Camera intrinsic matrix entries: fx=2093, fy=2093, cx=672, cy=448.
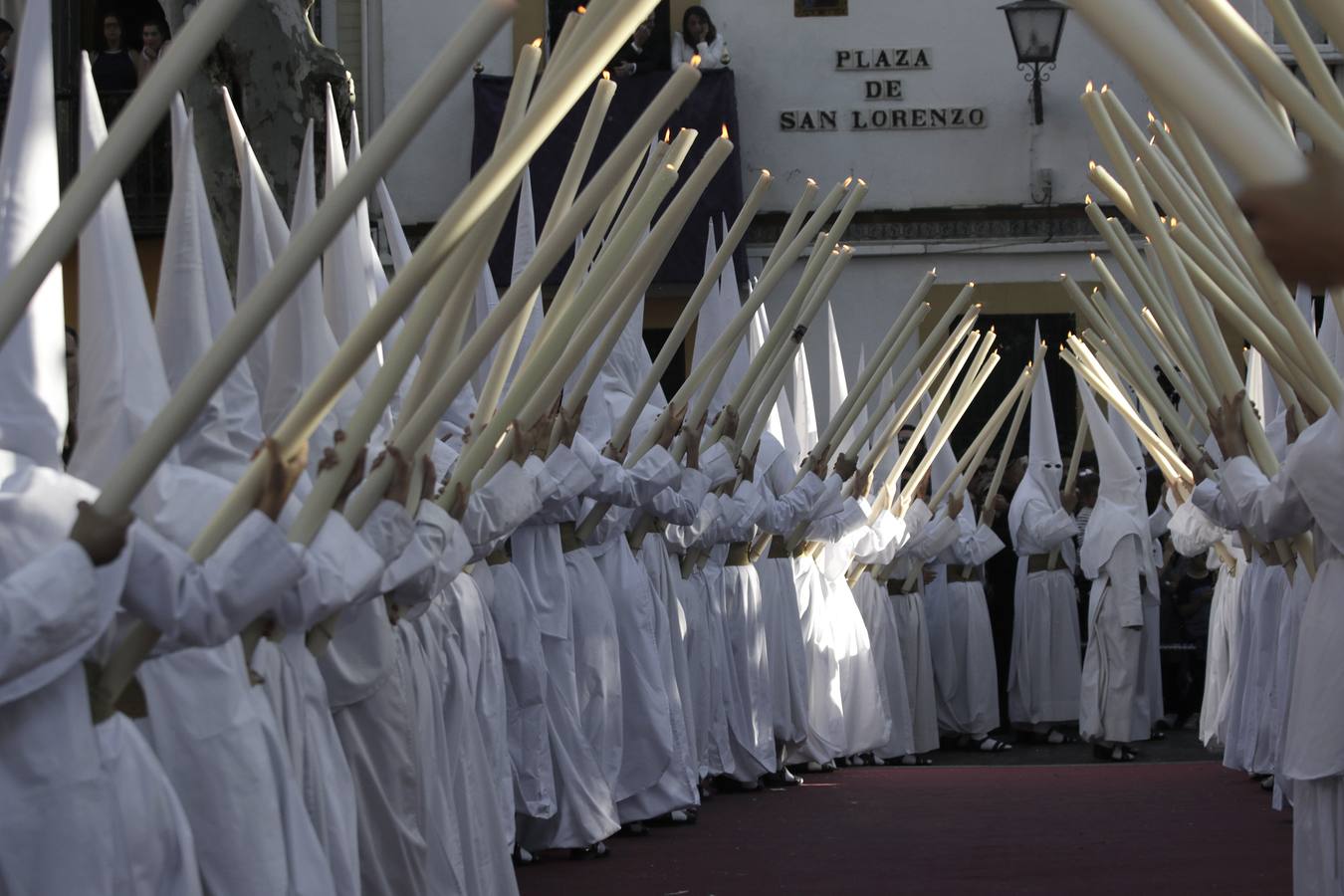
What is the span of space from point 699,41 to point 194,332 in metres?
13.3

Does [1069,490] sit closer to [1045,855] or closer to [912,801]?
[912,801]

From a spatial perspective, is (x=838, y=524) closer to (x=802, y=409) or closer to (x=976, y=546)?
(x=802, y=409)

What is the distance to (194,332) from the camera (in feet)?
16.6

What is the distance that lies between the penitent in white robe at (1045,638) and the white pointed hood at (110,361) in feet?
33.0

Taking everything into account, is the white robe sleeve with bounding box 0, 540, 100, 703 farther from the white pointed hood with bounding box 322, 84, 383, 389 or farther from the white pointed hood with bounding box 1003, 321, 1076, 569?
the white pointed hood with bounding box 1003, 321, 1076, 569

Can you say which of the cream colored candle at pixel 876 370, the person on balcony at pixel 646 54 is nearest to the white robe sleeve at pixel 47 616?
the cream colored candle at pixel 876 370

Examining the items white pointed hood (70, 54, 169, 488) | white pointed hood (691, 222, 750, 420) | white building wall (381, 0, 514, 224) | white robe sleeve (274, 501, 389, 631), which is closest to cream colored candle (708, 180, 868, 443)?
white pointed hood (691, 222, 750, 420)

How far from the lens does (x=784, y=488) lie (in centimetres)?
1147

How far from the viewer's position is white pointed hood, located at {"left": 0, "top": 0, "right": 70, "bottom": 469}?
4129 millimetres

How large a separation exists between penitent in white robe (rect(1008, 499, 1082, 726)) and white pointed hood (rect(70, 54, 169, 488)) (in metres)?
10.1

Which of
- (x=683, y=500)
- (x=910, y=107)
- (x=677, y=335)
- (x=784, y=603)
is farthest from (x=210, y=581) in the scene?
(x=910, y=107)

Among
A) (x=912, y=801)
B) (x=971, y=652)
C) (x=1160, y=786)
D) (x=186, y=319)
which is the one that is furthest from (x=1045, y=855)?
(x=971, y=652)

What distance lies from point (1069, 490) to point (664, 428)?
5763 mm

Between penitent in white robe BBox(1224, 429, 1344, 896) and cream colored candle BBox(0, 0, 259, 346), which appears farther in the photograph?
penitent in white robe BBox(1224, 429, 1344, 896)
